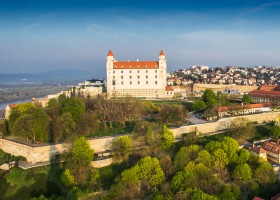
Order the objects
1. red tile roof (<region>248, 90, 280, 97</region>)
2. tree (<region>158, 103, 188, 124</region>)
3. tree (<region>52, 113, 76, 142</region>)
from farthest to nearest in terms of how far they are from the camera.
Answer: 1. red tile roof (<region>248, 90, 280, 97</region>)
2. tree (<region>158, 103, 188, 124</region>)
3. tree (<region>52, 113, 76, 142</region>)

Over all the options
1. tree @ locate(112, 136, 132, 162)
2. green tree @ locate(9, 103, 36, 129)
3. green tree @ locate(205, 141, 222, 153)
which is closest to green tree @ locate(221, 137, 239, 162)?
green tree @ locate(205, 141, 222, 153)

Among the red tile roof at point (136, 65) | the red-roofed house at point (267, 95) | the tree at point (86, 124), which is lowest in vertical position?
the tree at point (86, 124)

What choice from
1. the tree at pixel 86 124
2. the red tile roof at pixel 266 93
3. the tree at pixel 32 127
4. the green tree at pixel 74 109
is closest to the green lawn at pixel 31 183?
the tree at pixel 32 127

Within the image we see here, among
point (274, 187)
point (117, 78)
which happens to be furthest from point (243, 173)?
point (117, 78)

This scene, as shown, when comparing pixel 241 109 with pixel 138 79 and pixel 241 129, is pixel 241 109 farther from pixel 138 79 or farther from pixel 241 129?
pixel 138 79

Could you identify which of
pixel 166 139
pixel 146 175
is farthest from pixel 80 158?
pixel 166 139

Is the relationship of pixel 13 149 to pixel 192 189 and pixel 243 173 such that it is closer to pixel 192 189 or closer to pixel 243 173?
pixel 192 189

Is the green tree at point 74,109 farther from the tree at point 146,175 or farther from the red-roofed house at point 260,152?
the red-roofed house at point 260,152

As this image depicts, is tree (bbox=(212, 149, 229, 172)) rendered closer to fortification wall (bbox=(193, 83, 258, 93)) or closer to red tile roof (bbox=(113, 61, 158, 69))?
red tile roof (bbox=(113, 61, 158, 69))
